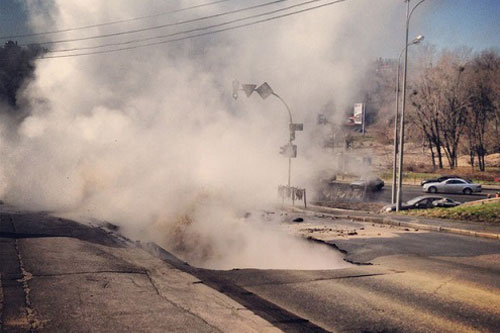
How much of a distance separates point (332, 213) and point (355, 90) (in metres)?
5.51

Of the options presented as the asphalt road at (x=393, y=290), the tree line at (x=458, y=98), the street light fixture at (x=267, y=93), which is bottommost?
the asphalt road at (x=393, y=290)

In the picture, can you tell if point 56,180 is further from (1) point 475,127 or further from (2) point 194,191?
(1) point 475,127

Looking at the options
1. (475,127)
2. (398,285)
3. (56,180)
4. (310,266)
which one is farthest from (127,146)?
(475,127)

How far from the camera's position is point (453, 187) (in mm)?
34906

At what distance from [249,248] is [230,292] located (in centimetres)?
491

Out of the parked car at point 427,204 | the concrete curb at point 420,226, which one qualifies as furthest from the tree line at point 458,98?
the concrete curb at point 420,226

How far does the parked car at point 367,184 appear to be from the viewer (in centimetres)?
3235

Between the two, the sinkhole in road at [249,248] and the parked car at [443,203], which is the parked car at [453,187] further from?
the sinkhole in road at [249,248]

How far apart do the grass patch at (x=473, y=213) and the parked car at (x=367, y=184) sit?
1392 centimetres

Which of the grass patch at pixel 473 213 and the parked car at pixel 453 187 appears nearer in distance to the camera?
the grass patch at pixel 473 213

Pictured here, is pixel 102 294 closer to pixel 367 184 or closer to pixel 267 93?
pixel 267 93

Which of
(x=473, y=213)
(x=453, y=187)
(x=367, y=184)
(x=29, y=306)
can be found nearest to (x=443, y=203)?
(x=473, y=213)

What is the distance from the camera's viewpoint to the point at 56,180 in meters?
17.0

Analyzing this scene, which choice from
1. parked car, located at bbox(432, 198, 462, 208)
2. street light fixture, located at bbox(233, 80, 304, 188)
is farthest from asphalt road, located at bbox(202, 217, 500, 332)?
parked car, located at bbox(432, 198, 462, 208)
